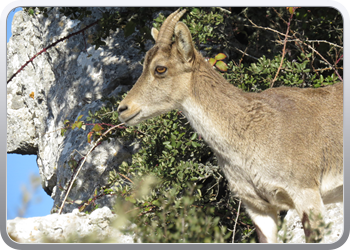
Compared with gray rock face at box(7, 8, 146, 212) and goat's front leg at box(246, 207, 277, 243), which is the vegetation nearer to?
goat's front leg at box(246, 207, 277, 243)

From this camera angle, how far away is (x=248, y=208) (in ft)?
16.8

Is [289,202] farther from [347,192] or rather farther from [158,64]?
[158,64]

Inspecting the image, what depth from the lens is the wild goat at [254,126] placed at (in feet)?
15.0

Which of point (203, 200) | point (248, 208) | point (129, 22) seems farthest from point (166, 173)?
point (129, 22)

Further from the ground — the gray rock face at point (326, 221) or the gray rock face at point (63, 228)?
the gray rock face at point (63, 228)

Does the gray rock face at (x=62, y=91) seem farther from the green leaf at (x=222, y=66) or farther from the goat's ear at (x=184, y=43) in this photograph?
the goat's ear at (x=184, y=43)

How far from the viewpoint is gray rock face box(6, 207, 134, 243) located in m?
4.41

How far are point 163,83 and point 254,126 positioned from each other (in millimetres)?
1184

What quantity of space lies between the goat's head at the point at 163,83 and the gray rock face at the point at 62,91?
3311 mm

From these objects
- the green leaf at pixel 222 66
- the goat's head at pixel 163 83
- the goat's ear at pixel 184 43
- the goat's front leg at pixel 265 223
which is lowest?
the goat's front leg at pixel 265 223

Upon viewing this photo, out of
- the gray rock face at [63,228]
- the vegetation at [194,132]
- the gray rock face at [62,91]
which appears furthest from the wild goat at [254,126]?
the gray rock face at [62,91]

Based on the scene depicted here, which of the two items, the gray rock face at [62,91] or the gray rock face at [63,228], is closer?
the gray rock face at [63,228]

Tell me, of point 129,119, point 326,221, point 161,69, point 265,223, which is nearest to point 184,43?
point 161,69

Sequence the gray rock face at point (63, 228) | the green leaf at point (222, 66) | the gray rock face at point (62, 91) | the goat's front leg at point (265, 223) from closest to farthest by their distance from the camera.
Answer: the gray rock face at point (63, 228) → the goat's front leg at point (265, 223) → the green leaf at point (222, 66) → the gray rock face at point (62, 91)
